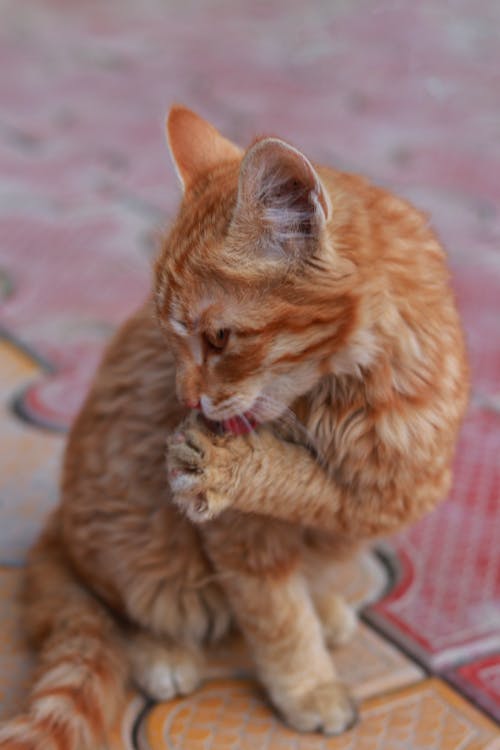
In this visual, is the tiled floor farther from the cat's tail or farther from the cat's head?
the cat's head

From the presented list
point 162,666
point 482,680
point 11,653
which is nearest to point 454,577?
point 482,680

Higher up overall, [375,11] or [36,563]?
[375,11]

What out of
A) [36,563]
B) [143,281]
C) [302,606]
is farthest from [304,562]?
[143,281]

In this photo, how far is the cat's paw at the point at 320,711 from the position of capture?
5.40 ft

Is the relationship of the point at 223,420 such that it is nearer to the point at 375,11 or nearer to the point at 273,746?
the point at 273,746

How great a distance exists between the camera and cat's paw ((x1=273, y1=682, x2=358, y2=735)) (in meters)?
1.65

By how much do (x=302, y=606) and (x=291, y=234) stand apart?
62 centimetres

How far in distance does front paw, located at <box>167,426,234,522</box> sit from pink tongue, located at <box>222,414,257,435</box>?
3 centimetres

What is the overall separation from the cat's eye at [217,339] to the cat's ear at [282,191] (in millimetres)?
148

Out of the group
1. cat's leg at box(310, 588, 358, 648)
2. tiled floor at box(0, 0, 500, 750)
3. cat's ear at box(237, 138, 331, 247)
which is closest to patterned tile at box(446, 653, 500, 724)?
tiled floor at box(0, 0, 500, 750)

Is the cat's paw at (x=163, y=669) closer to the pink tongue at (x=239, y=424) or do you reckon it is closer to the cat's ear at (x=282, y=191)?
the pink tongue at (x=239, y=424)

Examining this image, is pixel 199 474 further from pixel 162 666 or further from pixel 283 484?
pixel 162 666

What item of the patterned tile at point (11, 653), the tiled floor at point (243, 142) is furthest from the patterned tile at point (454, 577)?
the patterned tile at point (11, 653)

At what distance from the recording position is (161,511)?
1.68 metres
